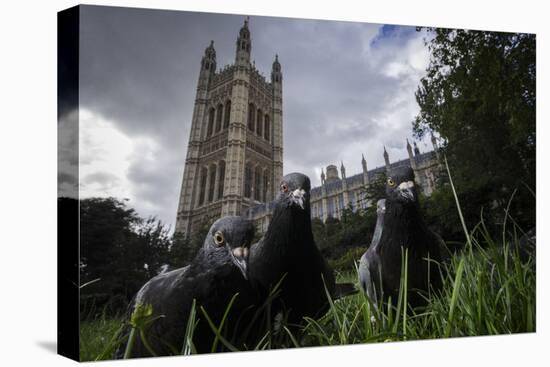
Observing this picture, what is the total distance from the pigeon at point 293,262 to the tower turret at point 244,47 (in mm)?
1701

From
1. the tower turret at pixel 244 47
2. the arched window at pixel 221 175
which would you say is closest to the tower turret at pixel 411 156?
the tower turret at pixel 244 47

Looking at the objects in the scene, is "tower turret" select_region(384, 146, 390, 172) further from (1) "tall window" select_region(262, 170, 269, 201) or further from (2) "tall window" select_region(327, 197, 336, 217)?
(1) "tall window" select_region(262, 170, 269, 201)

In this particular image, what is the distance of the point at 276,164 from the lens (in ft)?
20.3

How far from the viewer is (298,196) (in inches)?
232

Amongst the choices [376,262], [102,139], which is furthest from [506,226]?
[102,139]

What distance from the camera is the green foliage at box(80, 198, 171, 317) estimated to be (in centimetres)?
502

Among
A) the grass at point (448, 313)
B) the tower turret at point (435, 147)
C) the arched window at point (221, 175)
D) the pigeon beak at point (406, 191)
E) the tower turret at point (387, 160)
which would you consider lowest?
the grass at point (448, 313)

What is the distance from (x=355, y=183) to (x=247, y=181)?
59.7 inches

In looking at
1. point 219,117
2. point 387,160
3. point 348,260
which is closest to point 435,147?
point 387,160

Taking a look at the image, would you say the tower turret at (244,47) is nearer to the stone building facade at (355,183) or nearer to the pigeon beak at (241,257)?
the stone building facade at (355,183)

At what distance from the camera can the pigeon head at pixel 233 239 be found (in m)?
5.30

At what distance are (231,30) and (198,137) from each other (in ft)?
4.65

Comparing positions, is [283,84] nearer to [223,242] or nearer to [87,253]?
[223,242]

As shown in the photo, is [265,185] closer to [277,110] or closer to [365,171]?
[277,110]
